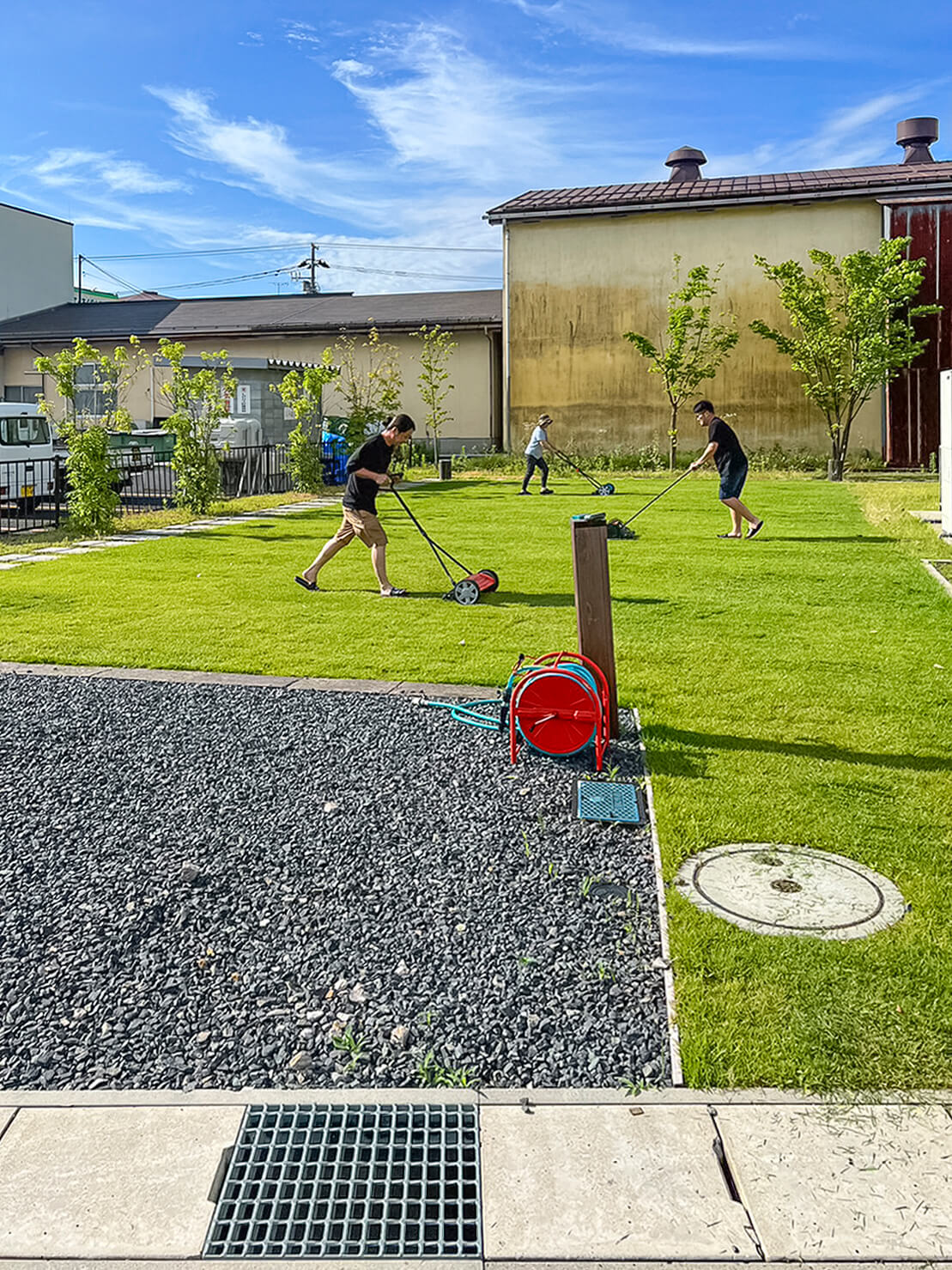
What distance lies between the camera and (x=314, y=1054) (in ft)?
9.57

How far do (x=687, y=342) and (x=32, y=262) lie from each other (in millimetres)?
25996

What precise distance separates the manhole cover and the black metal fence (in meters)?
13.0

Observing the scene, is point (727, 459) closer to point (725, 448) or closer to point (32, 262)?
point (725, 448)

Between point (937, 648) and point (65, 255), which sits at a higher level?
point (65, 255)

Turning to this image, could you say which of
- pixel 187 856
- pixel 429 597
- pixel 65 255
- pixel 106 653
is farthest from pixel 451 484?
pixel 65 255

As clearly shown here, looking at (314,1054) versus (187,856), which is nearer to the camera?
(314,1054)

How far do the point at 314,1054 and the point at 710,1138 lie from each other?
3.43 ft

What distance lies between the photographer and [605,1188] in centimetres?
234

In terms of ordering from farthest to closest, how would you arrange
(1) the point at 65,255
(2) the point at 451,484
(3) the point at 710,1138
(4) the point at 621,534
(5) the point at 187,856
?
(1) the point at 65,255 < (2) the point at 451,484 < (4) the point at 621,534 < (5) the point at 187,856 < (3) the point at 710,1138

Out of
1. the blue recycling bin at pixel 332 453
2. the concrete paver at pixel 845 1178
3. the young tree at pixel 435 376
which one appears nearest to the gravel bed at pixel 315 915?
the concrete paver at pixel 845 1178

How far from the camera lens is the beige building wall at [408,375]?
29891 mm

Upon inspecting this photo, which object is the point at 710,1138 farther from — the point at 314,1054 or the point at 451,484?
the point at 451,484

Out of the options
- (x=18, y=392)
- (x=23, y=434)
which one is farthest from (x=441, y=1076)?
(x=18, y=392)

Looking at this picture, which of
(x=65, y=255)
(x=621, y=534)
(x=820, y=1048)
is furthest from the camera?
(x=65, y=255)
